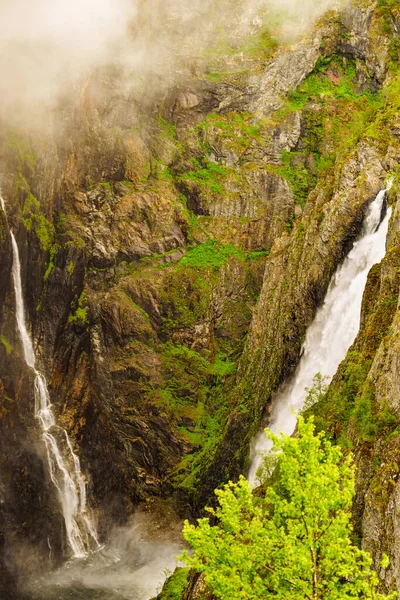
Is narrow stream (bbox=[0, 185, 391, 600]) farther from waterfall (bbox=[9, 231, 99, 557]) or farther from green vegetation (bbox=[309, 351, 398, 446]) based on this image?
green vegetation (bbox=[309, 351, 398, 446])

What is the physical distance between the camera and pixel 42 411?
5488 centimetres

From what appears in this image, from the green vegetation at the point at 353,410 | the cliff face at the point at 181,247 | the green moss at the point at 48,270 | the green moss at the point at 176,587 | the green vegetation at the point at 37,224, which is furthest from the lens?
the green moss at the point at 48,270

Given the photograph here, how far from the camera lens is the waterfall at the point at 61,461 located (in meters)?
50.7

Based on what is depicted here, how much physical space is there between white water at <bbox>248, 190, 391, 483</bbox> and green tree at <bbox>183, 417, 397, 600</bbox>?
25.1 m

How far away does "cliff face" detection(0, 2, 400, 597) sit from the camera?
160ft

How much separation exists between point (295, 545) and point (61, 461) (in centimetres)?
4410

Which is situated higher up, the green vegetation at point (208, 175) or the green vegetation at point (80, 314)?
the green vegetation at point (208, 175)

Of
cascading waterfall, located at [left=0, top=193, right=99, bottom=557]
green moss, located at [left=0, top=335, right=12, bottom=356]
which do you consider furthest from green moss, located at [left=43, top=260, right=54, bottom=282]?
green moss, located at [left=0, top=335, right=12, bottom=356]

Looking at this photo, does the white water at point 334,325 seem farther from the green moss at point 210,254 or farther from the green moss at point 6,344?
the green moss at point 6,344

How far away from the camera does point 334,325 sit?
40438mm

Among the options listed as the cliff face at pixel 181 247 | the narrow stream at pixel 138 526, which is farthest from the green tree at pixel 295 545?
the cliff face at pixel 181 247

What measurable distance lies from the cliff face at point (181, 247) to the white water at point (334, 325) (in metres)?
1.30

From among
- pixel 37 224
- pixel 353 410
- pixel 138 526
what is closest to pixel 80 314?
pixel 37 224

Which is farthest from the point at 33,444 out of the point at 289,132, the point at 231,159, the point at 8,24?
the point at 8,24
